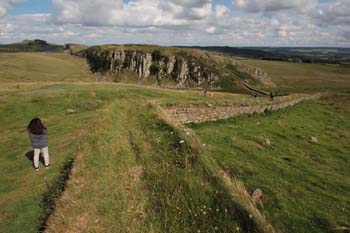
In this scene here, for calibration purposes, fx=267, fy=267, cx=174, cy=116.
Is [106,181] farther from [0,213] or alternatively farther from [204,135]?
[204,135]

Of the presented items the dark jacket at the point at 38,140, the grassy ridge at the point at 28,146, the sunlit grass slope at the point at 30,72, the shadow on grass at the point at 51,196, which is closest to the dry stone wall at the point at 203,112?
the grassy ridge at the point at 28,146

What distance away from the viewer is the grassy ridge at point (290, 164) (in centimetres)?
1075

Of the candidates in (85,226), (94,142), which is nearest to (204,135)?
(94,142)

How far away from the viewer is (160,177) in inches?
372

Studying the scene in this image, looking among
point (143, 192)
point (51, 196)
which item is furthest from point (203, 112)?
point (51, 196)

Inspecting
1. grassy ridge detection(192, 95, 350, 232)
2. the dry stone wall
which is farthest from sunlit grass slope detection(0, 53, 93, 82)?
grassy ridge detection(192, 95, 350, 232)

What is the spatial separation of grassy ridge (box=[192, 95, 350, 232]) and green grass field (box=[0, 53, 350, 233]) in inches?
2.5

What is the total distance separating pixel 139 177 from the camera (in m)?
9.70

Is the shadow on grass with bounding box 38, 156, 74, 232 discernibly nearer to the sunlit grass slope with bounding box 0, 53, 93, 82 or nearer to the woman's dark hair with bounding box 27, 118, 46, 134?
the woman's dark hair with bounding box 27, 118, 46, 134

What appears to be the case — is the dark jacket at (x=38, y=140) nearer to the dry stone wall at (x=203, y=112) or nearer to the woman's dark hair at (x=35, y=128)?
the woman's dark hair at (x=35, y=128)

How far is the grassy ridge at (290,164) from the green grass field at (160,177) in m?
0.06

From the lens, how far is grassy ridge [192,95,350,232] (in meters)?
10.7

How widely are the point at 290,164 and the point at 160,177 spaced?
9.53 meters

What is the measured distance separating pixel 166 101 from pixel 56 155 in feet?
35.8
